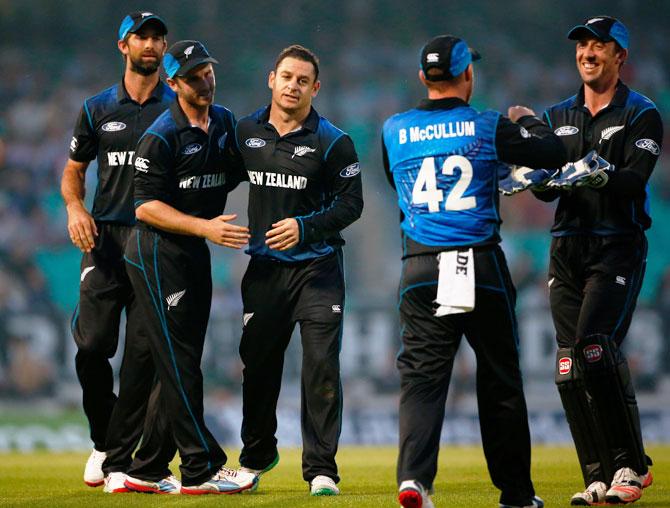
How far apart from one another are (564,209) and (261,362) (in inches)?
76.9

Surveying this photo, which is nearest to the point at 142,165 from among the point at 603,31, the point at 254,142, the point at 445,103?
the point at 254,142

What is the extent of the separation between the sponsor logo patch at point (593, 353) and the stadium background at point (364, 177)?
297 inches

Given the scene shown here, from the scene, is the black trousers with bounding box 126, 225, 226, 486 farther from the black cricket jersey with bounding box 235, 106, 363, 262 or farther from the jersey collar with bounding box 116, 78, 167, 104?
the jersey collar with bounding box 116, 78, 167, 104

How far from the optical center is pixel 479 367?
529 cm

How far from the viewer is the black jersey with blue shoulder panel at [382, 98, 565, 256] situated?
16.9 ft

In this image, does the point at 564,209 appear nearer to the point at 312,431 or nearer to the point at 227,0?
the point at 312,431

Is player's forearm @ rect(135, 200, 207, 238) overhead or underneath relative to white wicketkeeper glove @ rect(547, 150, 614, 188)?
underneath

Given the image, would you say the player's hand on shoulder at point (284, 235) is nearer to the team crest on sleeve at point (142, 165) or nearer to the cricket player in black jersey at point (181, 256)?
the cricket player in black jersey at point (181, 256)

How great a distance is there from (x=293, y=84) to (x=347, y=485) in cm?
256

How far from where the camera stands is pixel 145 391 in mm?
6715

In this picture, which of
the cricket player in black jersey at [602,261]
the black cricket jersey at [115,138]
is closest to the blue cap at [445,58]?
the cricket player in black jersey at [602,261]

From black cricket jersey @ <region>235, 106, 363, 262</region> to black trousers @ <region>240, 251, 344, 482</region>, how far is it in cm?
12

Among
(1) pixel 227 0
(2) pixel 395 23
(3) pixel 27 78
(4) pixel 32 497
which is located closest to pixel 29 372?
(3) pixel 27 78

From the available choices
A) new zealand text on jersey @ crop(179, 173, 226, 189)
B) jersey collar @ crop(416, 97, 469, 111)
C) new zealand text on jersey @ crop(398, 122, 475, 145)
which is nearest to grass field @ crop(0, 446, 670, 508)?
new zealand text on jersey @ crop(179, 173, 226, 189)
